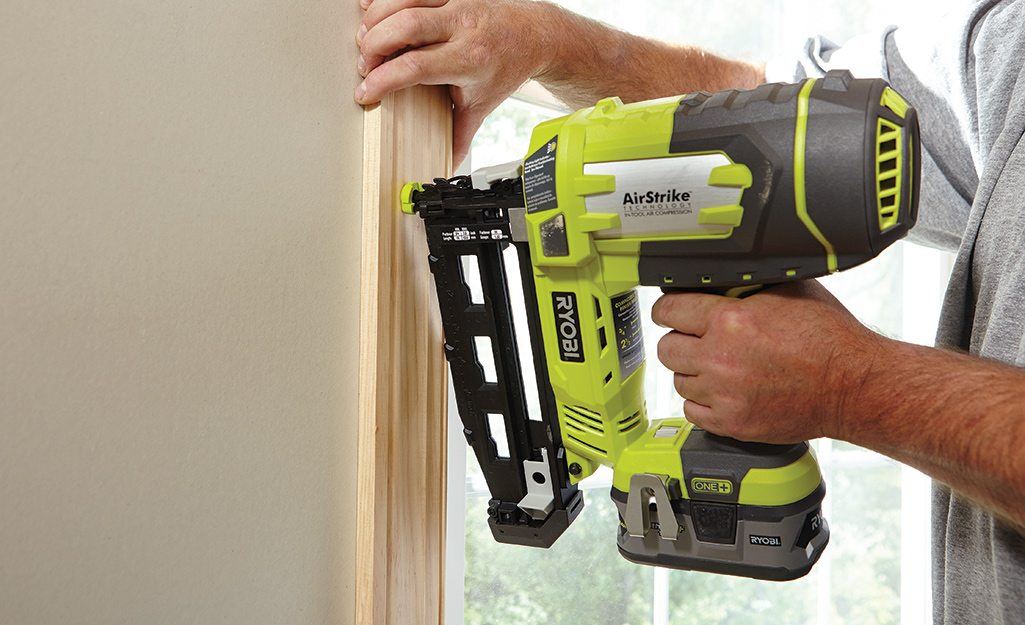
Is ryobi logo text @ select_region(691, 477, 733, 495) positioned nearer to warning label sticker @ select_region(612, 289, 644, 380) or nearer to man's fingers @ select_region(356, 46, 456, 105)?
warning label sticker @ select_region(612, 289, 644, 380)

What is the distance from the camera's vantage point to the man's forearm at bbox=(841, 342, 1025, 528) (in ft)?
1.88

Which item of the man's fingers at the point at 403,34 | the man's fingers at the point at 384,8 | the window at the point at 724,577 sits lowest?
the window at the point at 724,577

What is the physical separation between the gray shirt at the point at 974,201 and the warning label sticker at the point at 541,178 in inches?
20.9

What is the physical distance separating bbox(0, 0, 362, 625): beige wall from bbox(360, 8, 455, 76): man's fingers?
3 cm

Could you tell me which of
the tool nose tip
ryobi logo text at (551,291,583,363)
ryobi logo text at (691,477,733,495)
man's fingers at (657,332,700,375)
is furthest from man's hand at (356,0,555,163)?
ryobi logo text at (691,477,733,495)

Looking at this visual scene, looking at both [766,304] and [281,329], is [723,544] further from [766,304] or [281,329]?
[281,329]

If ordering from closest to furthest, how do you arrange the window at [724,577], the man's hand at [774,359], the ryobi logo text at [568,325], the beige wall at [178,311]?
the beige wall at [178,311] → the man's hand at [774,359] → the ryobi logo text at [568,325] → the window at [724,577]

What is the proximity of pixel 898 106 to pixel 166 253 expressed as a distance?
72 centimetres

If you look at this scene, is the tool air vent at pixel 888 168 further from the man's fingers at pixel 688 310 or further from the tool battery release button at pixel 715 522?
the tool battery release button at pixel 715 522

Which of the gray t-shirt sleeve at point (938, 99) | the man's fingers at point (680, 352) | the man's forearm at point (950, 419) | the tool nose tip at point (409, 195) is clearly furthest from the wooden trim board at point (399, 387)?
the gray t-shirt sleeve at point (938, 99)

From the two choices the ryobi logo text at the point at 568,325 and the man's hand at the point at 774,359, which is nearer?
the man's hand at the point at 774,359

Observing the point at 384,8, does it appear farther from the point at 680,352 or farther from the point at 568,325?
the point at 680,352

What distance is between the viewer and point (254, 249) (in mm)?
708

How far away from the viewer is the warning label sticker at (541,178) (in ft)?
2.36
